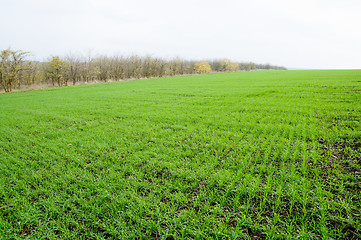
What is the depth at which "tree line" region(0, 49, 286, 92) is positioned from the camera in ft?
83.3

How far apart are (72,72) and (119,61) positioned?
1548 cm

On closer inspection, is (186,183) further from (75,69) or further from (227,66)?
(227,66)

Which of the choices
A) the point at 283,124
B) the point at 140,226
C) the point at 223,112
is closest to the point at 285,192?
the point at 140,226

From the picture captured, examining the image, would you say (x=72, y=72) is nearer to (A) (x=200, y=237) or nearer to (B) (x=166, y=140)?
(B) (x=166, y=140)

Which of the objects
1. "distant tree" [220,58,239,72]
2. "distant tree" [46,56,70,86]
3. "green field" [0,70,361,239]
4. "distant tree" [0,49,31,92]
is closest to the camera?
"green field" [0,70,361,239]

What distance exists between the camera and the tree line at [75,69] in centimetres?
2538

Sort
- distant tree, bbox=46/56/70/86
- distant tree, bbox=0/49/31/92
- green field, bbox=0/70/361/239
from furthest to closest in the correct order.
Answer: distant tree, bbox=46/56/70/86, distant tree, bbox=0/49/31/92, green field, bbox=0/70/361/239

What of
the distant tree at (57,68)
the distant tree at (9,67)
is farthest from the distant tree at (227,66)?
the distant tree at (9,67)

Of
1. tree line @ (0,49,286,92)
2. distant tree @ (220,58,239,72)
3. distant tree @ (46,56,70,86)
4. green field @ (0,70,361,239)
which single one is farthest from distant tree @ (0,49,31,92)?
distant tree @ (220,58,239,72)

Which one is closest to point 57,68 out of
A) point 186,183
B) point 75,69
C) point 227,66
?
point 75,69

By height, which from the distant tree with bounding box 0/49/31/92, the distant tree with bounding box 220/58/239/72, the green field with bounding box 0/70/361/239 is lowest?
the green field with bounding box 0/70/361/239

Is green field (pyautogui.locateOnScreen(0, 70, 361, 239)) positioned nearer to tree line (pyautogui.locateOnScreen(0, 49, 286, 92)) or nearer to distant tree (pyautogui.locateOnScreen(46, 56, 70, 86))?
tree line (pyautogui.locateOnScreen(0, 49, 286, 92))

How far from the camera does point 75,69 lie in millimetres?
36906

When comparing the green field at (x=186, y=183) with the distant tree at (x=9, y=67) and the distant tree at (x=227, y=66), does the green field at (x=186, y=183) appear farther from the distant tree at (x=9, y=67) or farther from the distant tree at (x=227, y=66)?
the distant tree at (x=227, y=66)
